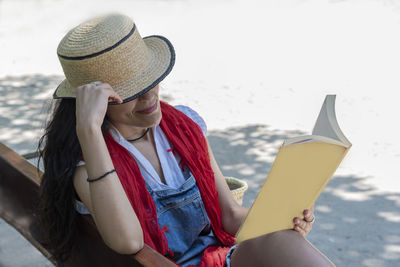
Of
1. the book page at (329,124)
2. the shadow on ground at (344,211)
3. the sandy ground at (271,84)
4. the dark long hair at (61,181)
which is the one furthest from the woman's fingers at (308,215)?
the shadow on ground at (344,211)

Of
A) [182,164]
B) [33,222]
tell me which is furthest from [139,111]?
[33,222]

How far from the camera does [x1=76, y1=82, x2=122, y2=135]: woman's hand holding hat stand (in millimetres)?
1790

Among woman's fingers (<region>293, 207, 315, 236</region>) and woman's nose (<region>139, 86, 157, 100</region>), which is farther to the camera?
woman's nose (<region>139, 86, 157, 100</region>)

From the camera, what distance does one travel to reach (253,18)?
829 cm

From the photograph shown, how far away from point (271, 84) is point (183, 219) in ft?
13.6

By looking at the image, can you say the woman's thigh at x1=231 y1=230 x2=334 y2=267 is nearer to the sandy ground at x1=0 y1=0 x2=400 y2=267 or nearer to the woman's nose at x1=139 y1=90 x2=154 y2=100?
the woman's nose at x1=139 y1=90 x2=154 y2=100

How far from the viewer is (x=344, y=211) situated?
382 cm

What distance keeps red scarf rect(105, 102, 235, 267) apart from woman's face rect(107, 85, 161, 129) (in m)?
0.10

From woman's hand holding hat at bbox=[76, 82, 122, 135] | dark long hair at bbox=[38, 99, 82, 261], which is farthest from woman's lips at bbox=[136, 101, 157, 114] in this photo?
dark long hair at bbox=[38, 99, 82, 261]

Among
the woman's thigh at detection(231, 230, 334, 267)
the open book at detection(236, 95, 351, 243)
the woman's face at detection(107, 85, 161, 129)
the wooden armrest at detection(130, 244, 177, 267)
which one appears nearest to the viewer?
the open book at detection(236, 95, 351, 243)

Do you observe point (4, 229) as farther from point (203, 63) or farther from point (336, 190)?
point (203, 63)

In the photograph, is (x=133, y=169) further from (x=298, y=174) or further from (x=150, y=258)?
(x=298, y=174)

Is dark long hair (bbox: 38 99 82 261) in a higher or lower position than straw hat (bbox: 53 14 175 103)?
lower

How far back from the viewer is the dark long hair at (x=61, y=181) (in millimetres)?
1968
